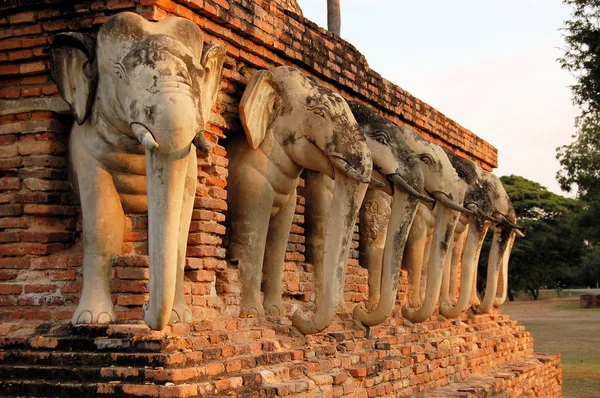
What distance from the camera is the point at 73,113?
19.5ft

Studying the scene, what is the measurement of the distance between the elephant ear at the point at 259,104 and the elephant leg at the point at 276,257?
70 centimetres

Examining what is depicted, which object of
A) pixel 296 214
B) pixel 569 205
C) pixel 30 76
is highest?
pixel 569 205

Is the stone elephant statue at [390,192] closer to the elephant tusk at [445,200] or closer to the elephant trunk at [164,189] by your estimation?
the elephant tusk at [445,200]

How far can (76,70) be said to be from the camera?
589 centimetres

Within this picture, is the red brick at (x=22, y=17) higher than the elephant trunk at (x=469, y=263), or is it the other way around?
the red brick at (x=22, y=17)

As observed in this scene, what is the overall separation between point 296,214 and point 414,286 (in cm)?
281

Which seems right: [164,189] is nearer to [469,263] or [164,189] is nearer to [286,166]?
[286,166]

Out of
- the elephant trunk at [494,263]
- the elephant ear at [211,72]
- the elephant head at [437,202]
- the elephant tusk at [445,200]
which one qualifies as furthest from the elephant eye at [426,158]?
the elephant ear at [211,72]

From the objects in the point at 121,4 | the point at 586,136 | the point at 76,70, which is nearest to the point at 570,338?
the point at 586,136

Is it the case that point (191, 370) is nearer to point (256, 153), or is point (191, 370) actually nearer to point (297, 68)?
point (256, 153)

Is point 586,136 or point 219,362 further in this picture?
point 586,136

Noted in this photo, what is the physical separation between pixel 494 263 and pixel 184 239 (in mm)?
6835

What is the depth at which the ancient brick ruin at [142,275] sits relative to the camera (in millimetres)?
5371

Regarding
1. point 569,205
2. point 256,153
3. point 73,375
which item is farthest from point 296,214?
point 569,205
